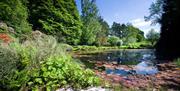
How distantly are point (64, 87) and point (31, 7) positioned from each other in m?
37.8

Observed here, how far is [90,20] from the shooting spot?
56688mm

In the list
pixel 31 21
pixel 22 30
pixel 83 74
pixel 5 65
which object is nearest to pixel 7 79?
pixel 5 65

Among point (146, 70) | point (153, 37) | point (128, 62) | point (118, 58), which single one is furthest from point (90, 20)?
point (146, 70)

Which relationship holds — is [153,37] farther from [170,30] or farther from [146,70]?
[146,70]

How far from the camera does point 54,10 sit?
43.8 metres

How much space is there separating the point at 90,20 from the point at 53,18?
14485mm

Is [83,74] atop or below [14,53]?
below

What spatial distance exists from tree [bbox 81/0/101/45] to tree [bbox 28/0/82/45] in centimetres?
932

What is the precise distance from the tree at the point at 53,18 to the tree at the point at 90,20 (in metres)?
9.32

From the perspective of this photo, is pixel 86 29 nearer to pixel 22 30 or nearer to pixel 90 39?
pixel 90 39

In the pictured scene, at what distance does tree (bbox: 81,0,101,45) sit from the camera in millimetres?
55094

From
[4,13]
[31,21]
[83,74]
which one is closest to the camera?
[83,74]

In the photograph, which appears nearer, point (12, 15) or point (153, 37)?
point (12, 15)

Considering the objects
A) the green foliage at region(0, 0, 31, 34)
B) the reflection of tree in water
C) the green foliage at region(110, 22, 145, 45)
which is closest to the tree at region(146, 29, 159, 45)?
the green foliage at region(110, 22, 145, 45)
